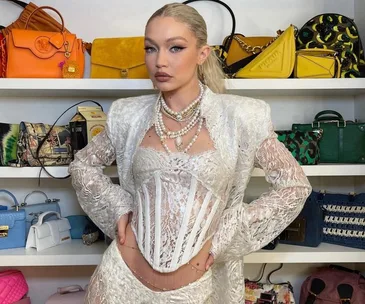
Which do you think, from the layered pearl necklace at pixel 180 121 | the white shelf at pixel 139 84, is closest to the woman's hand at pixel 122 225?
the layered pearl necklace at pixel 180 121

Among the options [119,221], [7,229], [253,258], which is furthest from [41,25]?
[253,258]

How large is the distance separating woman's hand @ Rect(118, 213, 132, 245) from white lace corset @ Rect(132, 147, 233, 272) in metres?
0.04

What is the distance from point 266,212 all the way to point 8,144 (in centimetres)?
108

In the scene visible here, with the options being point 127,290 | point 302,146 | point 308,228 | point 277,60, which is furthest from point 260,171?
point 127,290

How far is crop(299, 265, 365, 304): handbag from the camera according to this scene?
68.0 inches

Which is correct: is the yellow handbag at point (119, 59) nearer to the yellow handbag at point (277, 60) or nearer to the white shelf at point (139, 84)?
the white shelf at point (139, 84)

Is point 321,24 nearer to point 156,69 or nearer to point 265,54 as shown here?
point 265,54

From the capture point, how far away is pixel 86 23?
198cm

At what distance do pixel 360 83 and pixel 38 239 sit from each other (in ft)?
4.46

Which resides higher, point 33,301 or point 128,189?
point 128,189

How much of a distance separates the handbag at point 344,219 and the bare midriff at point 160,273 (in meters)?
0.81

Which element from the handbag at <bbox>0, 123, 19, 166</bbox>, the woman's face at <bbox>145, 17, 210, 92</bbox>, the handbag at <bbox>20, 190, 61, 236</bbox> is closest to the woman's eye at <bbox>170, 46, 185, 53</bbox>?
the woman's face at <bbox>145, 17, 210, 92</bbox>

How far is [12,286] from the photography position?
1800 millimetres

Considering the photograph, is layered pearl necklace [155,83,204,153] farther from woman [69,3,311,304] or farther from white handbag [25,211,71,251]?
white handbag [25,211,71,251]
